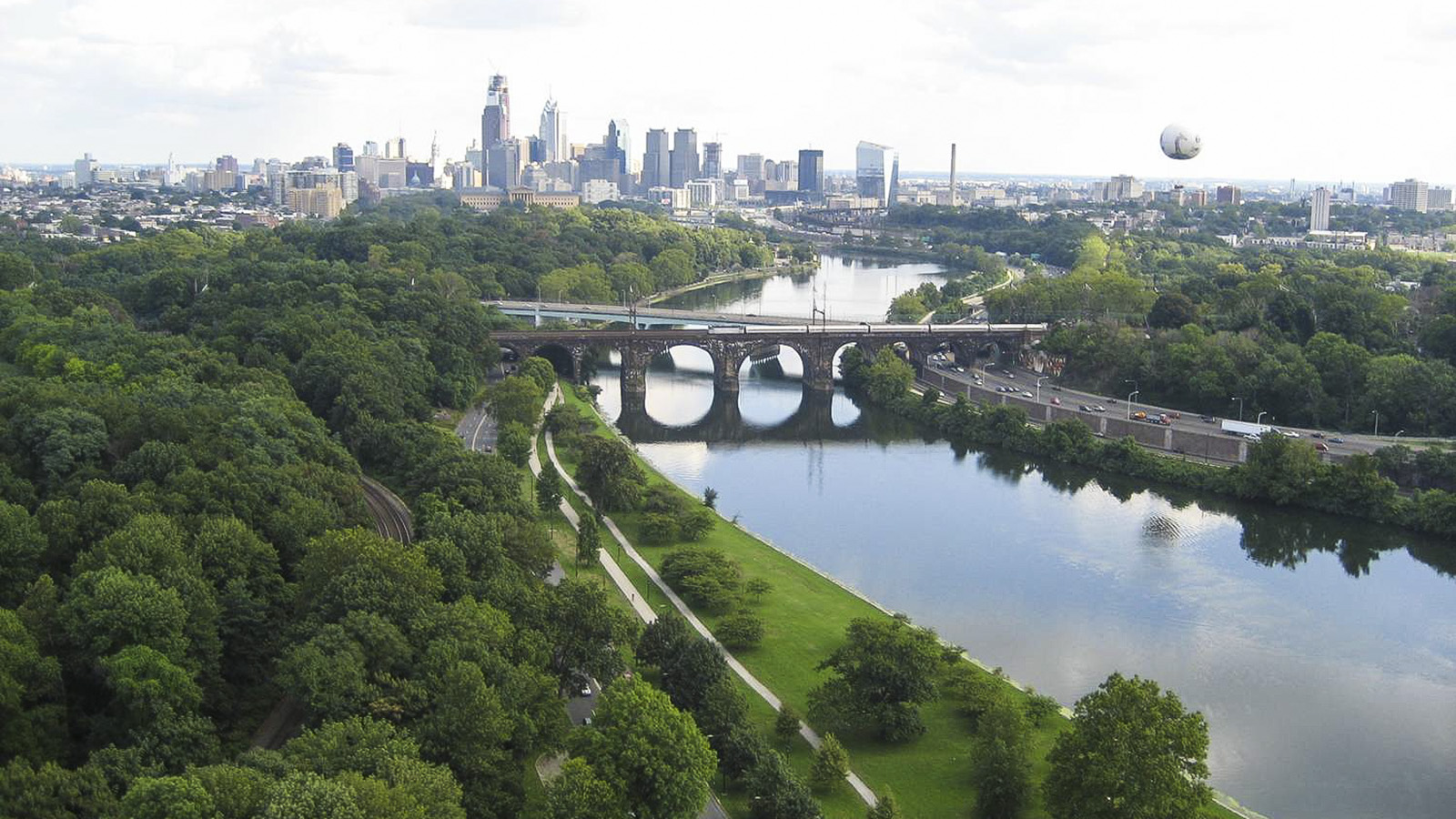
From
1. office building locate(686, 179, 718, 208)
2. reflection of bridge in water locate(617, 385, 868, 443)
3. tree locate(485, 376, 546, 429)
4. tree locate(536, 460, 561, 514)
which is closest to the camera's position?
tree locate(536, 460, 561, 514)

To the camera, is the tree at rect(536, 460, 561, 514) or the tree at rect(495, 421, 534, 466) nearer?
the tree at rect(536, 460, 561, 514)

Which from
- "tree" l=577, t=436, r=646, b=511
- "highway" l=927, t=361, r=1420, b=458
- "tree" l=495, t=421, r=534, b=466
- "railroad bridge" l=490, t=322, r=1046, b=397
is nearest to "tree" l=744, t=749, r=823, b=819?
"tree" l=577, t=436, r=646, b=511

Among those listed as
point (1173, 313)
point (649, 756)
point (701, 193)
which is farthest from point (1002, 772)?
point (701, 193)

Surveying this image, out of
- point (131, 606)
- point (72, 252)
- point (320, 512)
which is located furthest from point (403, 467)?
point (72, 252)

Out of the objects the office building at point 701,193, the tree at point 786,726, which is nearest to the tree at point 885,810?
the tree at point 786,726

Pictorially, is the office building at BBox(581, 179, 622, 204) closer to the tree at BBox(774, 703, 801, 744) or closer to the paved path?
the paved path

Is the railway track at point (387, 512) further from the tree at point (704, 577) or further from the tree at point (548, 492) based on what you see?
the tree at point (704, 577)

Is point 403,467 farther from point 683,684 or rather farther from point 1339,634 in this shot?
point 1339,634
